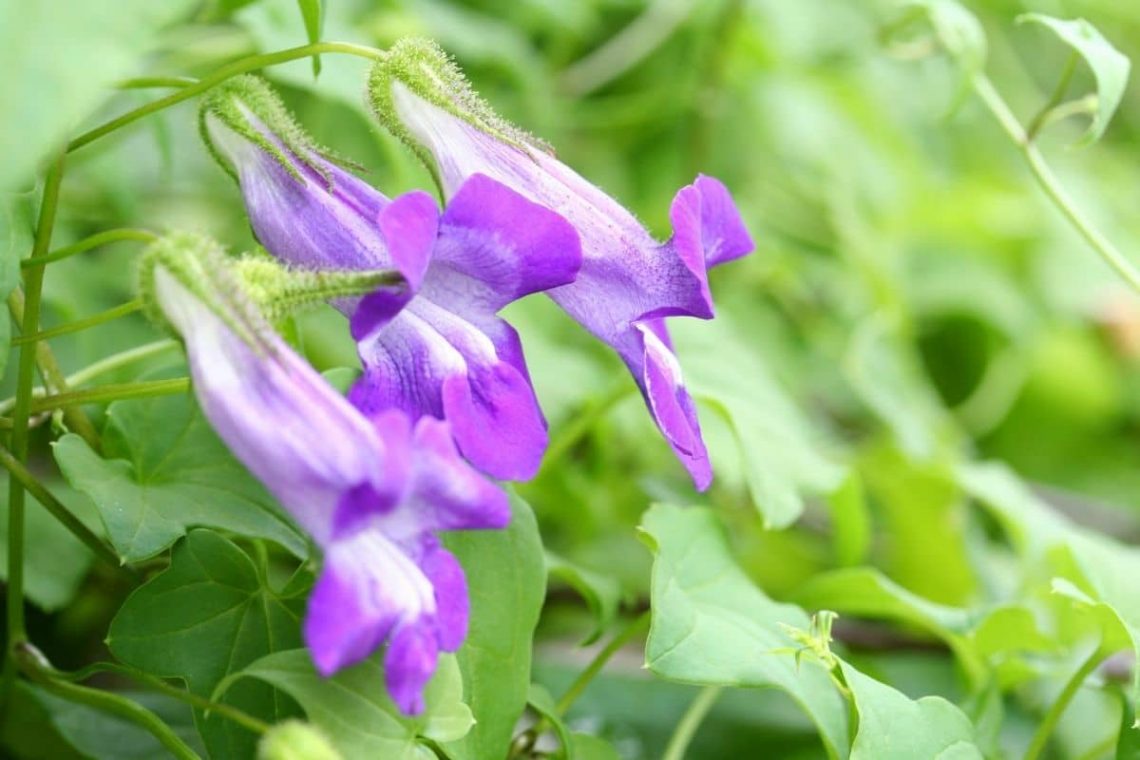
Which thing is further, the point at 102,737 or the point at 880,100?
the point at 880,100

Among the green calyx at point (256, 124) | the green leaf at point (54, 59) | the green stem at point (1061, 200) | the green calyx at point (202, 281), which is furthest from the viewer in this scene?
the green stem at point (1061, 200)

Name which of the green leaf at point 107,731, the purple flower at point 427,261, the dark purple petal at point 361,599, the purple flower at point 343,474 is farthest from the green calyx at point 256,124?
the green leaf at point 107,731

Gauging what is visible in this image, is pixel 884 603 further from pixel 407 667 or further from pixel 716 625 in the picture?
pixel 407 667

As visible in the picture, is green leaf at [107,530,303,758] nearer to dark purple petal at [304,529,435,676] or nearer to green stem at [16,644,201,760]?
green stem at [16,644,201,760]

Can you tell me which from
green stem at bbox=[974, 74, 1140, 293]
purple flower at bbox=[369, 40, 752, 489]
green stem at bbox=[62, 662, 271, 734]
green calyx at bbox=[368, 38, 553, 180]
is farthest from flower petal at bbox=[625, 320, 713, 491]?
green stem at bbox=[974, 74, 1140, 293]

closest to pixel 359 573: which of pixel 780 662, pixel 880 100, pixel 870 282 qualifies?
pixel 780 662

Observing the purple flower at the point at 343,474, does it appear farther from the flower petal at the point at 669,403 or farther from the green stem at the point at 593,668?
the green stem at the point at 593,668

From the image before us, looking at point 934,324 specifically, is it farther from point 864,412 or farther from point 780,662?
point 780,662

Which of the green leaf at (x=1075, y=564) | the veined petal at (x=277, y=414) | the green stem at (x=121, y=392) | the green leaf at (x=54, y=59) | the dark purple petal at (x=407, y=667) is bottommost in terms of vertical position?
the green leaf at (x=1075, y=564)
